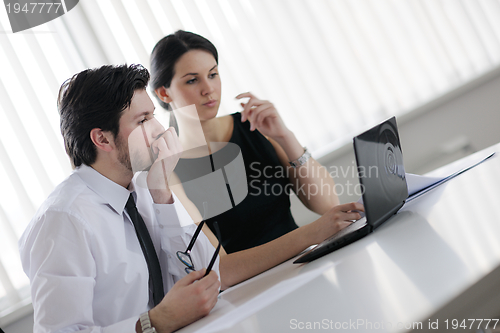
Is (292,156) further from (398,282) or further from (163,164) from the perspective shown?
(398,282)

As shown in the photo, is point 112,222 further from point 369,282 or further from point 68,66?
point 68,66

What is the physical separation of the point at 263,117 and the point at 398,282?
1086 mm

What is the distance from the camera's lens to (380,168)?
2.52 feet

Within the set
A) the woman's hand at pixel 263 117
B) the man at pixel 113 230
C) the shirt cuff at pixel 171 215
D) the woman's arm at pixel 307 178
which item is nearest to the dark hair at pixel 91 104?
the man at pixel 113 230

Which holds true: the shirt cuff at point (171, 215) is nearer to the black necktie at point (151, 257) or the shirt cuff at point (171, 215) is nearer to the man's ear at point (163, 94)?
the black necktie at point (151, 257)

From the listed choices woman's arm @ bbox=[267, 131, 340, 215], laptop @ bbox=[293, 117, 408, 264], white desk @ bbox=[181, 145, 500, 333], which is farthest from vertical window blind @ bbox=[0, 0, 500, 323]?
white desk @ bbox=[181, 145, 500, 333]

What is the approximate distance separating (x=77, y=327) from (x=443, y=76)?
2.49m

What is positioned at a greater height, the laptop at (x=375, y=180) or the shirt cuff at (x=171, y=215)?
the shirt cuff at (x=171, y=215)

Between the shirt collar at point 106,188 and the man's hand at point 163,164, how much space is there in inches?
3.5

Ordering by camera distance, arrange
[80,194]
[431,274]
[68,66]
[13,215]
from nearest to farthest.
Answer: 1. [431,274]
2. [80,194]
3. [13,215]
4. [68,66]

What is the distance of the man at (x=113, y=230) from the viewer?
0.72 metres

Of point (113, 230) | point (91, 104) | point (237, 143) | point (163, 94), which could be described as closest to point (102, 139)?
point (91, 104)

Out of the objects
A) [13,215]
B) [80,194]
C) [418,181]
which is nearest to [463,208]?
[418,181]

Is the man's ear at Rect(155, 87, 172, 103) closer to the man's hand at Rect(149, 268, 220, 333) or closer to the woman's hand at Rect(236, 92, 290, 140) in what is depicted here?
the woman's hand at Rect(236, 92, 290, 140)
